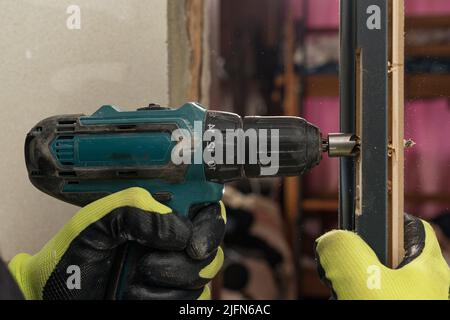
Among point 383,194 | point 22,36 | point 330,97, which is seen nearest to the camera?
point 383,194

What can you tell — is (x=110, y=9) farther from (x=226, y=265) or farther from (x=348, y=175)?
(x=226, y=265)

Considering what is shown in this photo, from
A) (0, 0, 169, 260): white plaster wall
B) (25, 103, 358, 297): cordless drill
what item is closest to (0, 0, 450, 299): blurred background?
(0, 0, 169, 260): white plaster wall

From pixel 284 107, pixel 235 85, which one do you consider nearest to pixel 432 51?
pixel 284 107

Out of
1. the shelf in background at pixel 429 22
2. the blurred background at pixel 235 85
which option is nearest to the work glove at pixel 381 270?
the blurred background at pixel 235 85

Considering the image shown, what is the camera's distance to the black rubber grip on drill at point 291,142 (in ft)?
1.78

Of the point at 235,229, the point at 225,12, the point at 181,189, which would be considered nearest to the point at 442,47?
the point at 225,12

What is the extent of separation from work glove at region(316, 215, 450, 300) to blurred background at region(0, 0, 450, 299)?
249 millimetres

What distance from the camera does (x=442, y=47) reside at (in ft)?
3.73

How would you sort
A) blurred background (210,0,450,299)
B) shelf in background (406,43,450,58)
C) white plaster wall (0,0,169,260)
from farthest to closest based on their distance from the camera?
blurred background (210,0,450,299)
shelf in background (406,43,450,58)
white plaster wall (0,0,169,260)

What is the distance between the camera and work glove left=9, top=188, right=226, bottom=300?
0.55 meters

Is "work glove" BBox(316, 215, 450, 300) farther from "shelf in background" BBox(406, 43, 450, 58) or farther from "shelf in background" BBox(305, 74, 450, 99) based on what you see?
"shelf in background" BBox(406, 43, 450, 58)

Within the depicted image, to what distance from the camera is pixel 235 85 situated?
5.04 feet

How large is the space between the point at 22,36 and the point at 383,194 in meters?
0.55

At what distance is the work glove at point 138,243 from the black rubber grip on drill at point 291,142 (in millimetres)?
106
